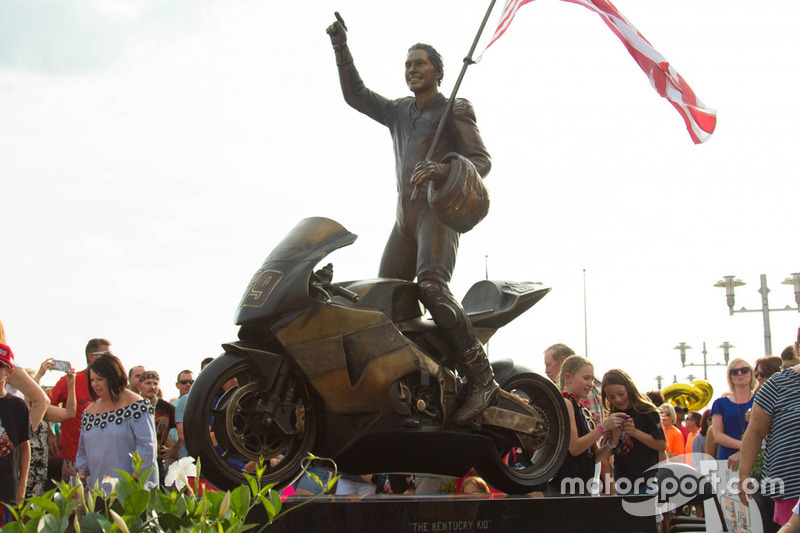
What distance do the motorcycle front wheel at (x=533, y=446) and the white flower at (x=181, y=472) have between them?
12.2 ft

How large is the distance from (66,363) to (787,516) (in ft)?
15.9

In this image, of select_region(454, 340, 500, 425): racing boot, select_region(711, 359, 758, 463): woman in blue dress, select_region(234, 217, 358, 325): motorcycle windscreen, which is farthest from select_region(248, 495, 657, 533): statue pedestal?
select_region(711, 359, 758, 463): woman in blue dress

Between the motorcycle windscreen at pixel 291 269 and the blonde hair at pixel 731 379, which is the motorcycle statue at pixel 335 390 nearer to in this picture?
the motorcycle windscreen at pixel 291 269

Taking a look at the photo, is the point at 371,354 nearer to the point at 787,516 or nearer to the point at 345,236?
the point at 345,236

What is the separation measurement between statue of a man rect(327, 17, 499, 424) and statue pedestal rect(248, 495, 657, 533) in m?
0.60

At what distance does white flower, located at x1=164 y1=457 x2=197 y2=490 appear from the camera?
1837 millimetres

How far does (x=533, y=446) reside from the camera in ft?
18.7

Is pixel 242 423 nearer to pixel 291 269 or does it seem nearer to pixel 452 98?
pixel 291 269

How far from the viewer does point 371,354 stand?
4848 millimetres

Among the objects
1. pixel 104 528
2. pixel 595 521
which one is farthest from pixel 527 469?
pixel 104 528

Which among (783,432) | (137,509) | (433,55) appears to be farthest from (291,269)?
(137,509)

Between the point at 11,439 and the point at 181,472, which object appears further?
the point at 11,439

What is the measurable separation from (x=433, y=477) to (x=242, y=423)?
1.86 metres

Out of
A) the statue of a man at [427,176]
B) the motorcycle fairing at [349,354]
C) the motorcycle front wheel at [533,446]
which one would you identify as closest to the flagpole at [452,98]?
the statue of a man at [427,176]
